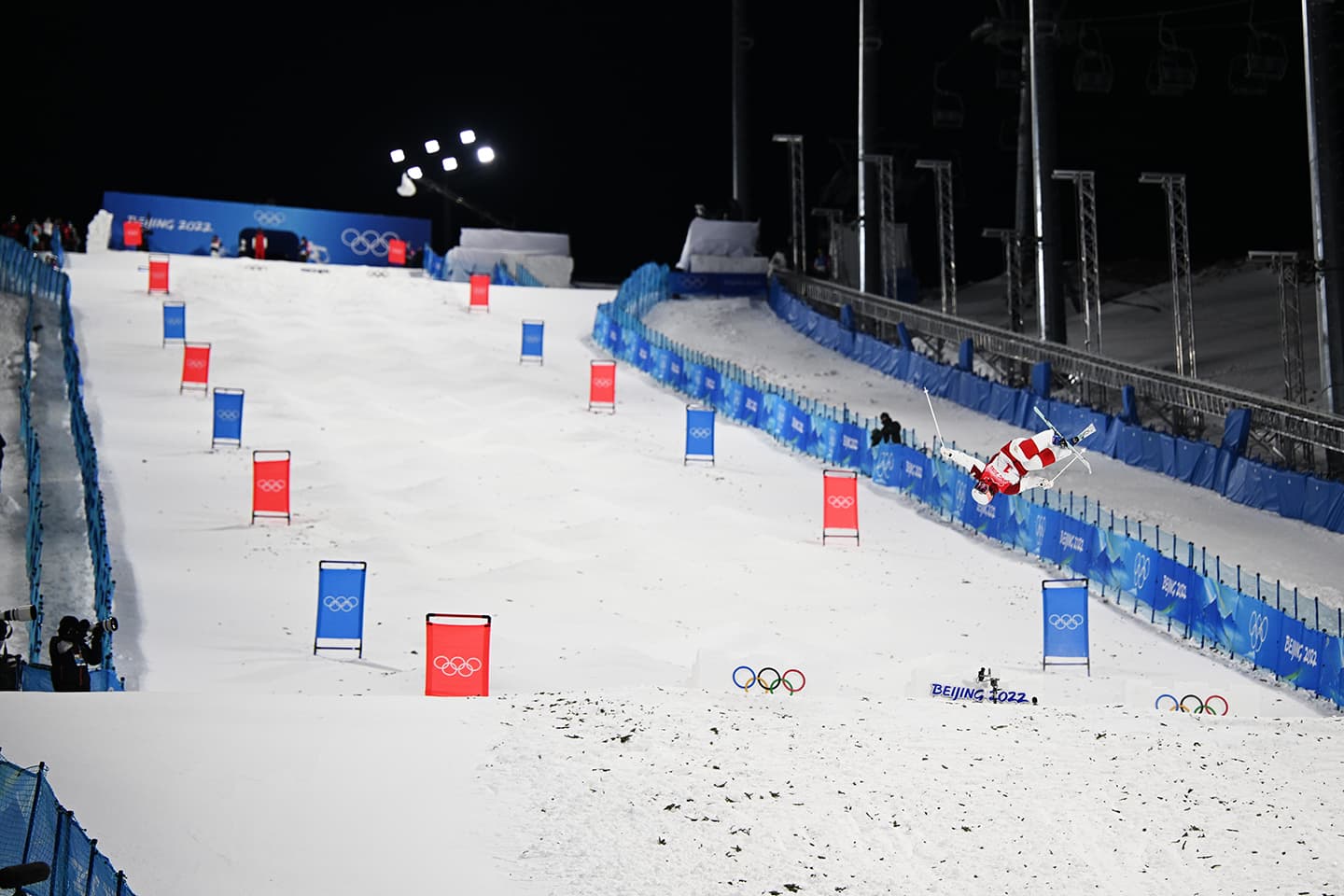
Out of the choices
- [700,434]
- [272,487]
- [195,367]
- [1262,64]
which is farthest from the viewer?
[195,367]

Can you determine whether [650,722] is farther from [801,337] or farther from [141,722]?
[801,337]

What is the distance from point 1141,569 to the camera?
72.4 feet

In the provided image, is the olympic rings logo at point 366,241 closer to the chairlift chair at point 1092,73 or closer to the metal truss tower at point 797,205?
the metal truss tower at point 797,205

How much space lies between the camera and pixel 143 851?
36.0 ft

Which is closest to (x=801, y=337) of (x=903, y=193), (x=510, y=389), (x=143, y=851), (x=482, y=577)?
(x=510, y=389)

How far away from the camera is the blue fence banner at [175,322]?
35.9m

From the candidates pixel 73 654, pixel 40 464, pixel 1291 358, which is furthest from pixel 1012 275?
pixel 73 654

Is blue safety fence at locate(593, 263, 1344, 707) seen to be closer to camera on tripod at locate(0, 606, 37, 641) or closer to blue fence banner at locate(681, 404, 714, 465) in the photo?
blue fence banner at locate(681, 404, 714, 465)

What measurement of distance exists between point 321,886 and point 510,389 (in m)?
24.7

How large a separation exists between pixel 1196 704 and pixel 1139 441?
44.2 feet

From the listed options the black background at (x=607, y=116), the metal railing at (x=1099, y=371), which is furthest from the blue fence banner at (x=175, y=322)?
the black background at (x=607, y=116)

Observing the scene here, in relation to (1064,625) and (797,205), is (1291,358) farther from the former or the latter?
(797,205)

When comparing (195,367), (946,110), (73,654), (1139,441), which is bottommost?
(73,654)

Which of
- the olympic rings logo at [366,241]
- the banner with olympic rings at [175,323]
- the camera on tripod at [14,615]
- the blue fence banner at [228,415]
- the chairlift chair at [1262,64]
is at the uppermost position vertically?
the chairlift chair at [1262,64]
